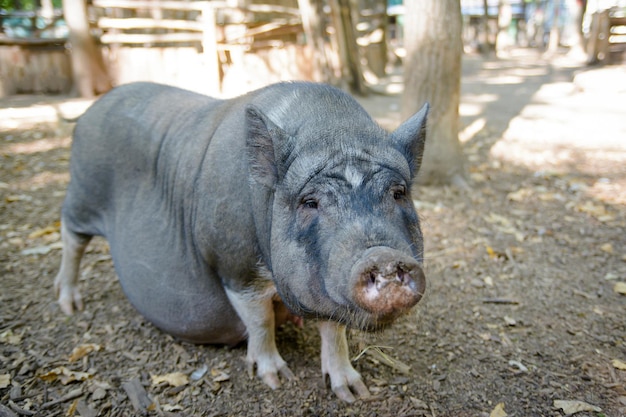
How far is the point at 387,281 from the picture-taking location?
2.07 meters

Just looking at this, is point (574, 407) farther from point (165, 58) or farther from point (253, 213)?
point (165, 58)

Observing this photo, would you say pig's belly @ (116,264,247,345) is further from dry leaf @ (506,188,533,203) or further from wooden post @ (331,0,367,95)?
wooden post @ (331,0,367,95)

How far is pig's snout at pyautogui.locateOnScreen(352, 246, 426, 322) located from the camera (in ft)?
6.80

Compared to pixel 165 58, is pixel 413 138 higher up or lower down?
lower down

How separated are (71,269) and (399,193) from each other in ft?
9.66

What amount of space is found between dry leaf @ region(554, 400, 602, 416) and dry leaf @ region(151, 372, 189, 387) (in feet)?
7.54

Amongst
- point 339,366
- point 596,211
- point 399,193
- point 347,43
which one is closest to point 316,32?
point 347,43

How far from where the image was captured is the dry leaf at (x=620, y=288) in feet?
14.3

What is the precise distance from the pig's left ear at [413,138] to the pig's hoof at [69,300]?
9.53 ft

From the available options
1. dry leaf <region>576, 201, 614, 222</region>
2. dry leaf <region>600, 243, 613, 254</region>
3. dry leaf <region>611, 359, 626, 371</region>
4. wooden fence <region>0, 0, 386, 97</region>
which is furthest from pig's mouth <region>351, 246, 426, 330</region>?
wooden fence <region>0, 0, 386, 97</region>

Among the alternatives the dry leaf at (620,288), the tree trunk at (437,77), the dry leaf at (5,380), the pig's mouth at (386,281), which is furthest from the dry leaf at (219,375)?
the tree trunk at (437,77)

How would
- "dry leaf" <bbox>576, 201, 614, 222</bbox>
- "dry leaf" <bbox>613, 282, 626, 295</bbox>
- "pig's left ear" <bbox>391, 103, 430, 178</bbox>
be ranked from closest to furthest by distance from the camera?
1. "pig's left ear" <bbox>391, 103, 430, 178</bbox>
2. "dry leaf" <bbox>613, 282, 626, 295</bbox>
3. "dry leaf" <bbox>576, 201, 614, 222</bbox>

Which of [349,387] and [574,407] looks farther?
[349,387]

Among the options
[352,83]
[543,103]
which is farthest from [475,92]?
[352,83]
